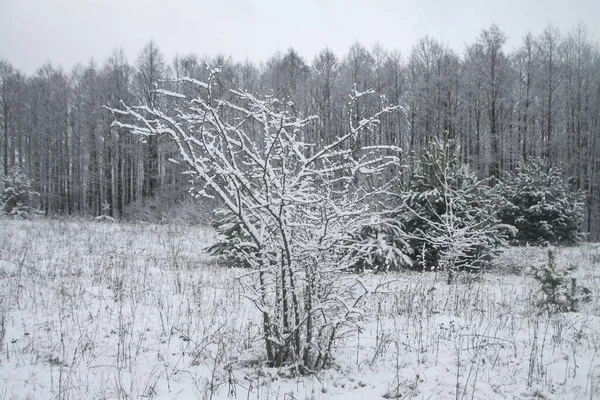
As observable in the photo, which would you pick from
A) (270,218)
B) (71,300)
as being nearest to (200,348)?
(270,218)

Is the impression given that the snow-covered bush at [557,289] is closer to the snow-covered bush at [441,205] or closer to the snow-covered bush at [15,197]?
the snow-covered bush at [441,205]

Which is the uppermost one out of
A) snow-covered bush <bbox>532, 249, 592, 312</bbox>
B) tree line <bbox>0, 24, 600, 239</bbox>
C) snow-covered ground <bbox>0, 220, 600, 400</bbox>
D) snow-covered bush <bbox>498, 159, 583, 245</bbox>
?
tree line <bbox>0, 24, 600, 239</bbox>

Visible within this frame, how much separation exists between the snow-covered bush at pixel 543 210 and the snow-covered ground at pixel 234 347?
353 inches

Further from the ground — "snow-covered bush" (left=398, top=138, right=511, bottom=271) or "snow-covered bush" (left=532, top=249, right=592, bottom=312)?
"snow-covered bush" (left=398, top=138, right=511, bottom=271)

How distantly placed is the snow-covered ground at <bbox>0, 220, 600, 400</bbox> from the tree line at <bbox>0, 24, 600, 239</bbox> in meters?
14.7

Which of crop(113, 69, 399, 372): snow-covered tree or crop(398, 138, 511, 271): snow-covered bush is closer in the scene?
crop(113, 69, 399, 372): snow-covered tree

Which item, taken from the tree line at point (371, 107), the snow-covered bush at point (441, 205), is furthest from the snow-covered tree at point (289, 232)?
the tree line at point (371, 107)

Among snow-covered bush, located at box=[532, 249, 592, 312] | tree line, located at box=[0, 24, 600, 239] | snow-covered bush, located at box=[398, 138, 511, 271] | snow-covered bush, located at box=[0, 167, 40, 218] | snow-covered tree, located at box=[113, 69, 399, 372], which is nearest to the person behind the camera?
snow-covered tree, located at box=[113, 69, 399, 372]

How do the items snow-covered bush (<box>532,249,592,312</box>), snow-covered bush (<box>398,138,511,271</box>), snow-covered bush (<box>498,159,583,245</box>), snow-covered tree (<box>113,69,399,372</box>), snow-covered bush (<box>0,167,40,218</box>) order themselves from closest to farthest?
snow-covered tree (<box>113,69,399,372</box>) → snow-covered bush (<box>532,249,592,312</box>) → snow-covered bush (<box>398,138,511,271</box>) → snow-covered bush (<box>498,159,583,245</box>) → snow-covered bush (<box>0,167,40,218</box>)

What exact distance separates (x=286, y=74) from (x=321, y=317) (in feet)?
89.0

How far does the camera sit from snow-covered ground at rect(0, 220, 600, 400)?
124 inches

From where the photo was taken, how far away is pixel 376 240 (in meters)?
8.49

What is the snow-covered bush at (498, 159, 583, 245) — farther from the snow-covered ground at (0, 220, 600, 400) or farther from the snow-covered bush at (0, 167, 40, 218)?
the snow-covered bush at (0, 167, 40, 218)

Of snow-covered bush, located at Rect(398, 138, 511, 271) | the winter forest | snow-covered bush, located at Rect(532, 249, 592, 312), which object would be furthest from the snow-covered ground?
snow-covered bush, located at Rect(398, 138, 511, 271)
